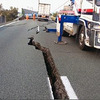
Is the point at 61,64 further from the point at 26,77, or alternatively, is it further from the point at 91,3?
the point at 91,3

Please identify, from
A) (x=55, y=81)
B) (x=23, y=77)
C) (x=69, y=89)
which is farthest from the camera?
(x=23, y=77)

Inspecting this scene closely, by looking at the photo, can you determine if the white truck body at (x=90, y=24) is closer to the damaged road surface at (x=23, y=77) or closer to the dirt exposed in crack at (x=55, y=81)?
the dirt exposed in crack at (x=55, y=81)

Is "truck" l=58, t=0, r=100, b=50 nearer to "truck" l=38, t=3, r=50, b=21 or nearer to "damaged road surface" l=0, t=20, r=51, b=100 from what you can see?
"damaged road surface" l=0, t=20, r=51, b=100

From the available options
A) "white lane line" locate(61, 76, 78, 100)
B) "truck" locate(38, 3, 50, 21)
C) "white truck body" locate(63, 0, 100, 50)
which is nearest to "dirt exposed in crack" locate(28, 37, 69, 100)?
"white lane line" locate(61, 76, 78, 100)

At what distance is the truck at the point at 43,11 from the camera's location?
38.1 m

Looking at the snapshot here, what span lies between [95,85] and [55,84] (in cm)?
78

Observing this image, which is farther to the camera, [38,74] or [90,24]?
[90,24]

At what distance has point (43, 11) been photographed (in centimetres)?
3872

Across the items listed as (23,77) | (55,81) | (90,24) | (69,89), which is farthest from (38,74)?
(90,24)

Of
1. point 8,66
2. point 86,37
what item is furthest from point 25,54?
point 86,37

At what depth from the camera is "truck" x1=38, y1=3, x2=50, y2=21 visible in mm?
38125

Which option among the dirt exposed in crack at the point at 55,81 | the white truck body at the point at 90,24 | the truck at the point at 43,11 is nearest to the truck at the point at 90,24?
the white truck body at the point at 90,24

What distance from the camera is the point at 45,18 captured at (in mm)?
38156

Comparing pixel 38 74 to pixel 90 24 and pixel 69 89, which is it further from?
pixel 90 24
